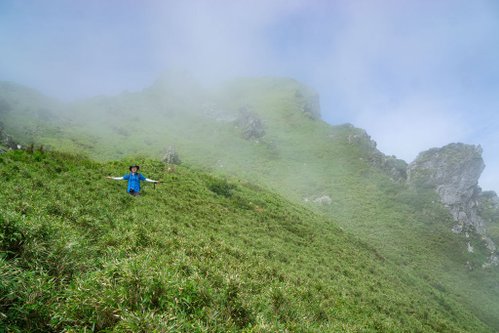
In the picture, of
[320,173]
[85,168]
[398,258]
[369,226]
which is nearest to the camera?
[85,168]

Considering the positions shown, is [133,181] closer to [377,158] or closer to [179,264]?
[179,264]

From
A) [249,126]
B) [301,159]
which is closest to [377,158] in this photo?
[301,159]

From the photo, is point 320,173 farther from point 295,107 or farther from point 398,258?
point 295,107

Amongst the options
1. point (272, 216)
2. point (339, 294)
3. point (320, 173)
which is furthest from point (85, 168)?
point (320, 173)

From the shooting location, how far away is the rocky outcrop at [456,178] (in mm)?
66562

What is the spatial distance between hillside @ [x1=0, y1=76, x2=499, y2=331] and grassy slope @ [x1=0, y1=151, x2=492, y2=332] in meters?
15.9

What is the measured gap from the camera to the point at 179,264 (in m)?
10.0

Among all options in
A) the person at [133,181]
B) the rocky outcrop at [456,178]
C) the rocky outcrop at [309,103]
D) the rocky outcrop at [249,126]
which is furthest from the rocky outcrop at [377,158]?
the person at [133,181]

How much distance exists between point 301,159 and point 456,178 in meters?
38.8

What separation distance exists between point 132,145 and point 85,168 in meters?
46.9

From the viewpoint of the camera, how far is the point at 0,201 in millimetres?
11711

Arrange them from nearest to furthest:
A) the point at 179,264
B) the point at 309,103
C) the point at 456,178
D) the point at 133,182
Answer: the point at 179,264 < the point at 133,182 < the point at 456,178 < the point at 309,103

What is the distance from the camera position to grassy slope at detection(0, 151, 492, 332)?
598 centimetres

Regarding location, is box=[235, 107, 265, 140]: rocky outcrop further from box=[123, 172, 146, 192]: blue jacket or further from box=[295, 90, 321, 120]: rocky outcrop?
box=[123, 172, 146, 192]: blue jacket
